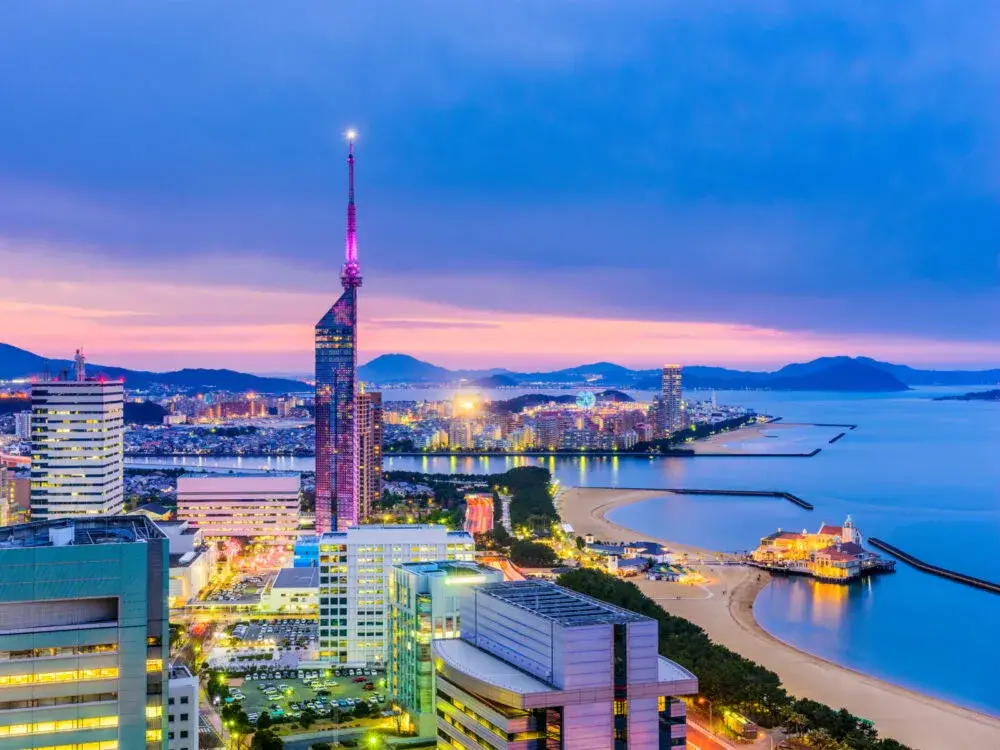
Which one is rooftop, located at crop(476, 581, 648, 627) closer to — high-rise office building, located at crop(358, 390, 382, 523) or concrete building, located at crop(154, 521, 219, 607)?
concrete building, located at crop(154, 521, 219, 607)

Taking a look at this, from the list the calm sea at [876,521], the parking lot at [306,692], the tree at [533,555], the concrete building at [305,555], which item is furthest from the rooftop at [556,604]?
the tree at [533,555]

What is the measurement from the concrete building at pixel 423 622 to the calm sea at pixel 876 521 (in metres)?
7.66

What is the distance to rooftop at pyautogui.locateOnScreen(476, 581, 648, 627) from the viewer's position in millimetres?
9086

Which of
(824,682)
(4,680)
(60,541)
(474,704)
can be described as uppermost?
(60,541)

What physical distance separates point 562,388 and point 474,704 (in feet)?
493

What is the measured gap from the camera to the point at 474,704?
9.40 metres

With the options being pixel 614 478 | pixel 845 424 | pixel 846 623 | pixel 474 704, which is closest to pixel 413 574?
pixel 474 704

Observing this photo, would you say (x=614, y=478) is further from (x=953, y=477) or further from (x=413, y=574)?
(x=413, y=574)

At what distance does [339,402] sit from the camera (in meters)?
29.2

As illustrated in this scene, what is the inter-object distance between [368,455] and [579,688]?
26.0 meters

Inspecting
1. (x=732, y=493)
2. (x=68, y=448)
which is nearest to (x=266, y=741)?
(x=68, y=448)

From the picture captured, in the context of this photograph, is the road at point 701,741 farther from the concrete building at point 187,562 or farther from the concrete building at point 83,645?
the concrete building at point 187,562

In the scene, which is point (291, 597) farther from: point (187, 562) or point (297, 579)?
point (187, 562)

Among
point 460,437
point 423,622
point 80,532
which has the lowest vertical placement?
point 423,622
